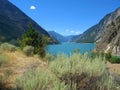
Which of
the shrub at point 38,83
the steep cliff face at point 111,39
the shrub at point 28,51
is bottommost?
the shrub at point 38,83

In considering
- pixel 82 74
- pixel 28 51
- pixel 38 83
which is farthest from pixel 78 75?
pixel 28 51

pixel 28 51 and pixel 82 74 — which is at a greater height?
pixel 28 51

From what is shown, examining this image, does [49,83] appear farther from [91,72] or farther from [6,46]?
[6,46]

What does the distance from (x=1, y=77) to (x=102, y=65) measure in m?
3.02

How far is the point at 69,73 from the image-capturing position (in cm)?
718

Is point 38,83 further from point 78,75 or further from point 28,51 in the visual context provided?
point 28,51

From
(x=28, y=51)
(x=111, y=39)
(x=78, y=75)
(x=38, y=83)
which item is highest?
(x=111, y=39)

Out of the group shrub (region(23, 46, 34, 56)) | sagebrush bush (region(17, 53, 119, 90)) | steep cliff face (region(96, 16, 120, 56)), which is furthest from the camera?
steep cliff face (region(96, 16, 120, 56))

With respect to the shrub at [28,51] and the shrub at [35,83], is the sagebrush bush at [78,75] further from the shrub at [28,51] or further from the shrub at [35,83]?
the shrub at [28,51]

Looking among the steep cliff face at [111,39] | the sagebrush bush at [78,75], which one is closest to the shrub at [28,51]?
the sagebrush bush at [78,75]

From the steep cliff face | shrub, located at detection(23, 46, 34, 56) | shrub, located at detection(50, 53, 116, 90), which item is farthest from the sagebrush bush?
the steep cliff face

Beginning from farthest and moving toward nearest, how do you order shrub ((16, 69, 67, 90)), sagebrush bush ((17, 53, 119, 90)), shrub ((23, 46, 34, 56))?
shrub ((23, 46, 34, 56)) → sagebrush bush ((17, 53, 119, 90)) → shrub ((16, 69, 67, 90))

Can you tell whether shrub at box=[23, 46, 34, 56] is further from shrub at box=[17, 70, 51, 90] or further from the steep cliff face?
the steep cliff face

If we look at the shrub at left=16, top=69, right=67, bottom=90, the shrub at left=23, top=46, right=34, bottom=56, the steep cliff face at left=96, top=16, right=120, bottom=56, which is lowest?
the shrub at left=16, top=69, right=67, bottom=90
